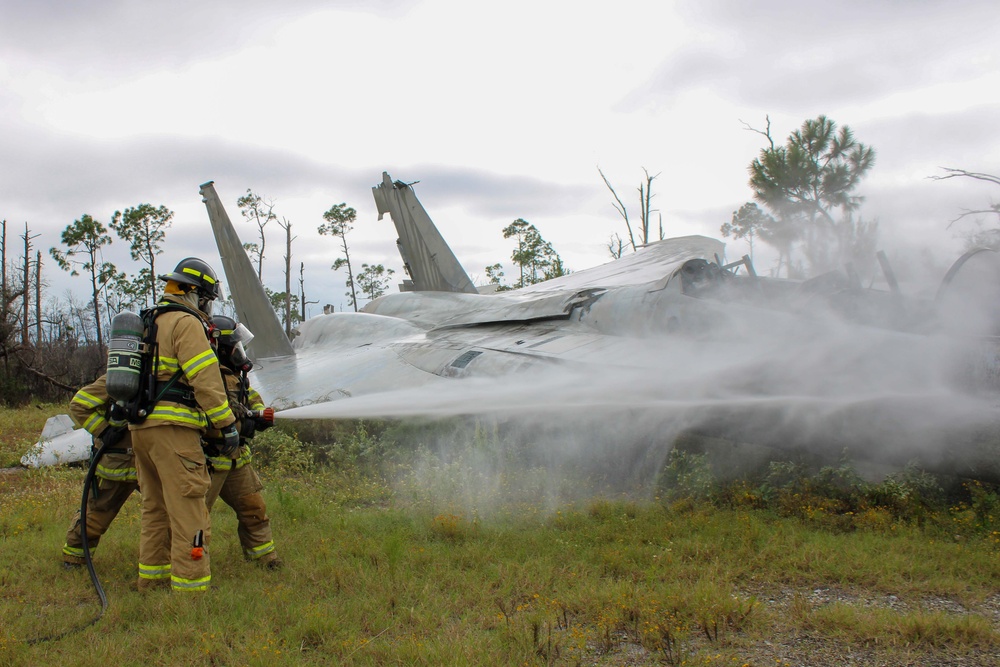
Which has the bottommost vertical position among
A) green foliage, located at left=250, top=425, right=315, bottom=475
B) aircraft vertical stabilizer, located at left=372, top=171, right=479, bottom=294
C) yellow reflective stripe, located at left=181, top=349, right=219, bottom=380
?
green foliage, located at left=250, top=425, right=315, bottom=475

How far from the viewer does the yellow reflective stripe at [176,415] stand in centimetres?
486

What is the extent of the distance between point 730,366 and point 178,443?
185 inches

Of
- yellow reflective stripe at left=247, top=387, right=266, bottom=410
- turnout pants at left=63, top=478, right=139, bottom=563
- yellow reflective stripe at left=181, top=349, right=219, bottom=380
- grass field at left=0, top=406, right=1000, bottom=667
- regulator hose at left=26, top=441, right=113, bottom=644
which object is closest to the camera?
grass field at left=0, top=406, right=1000, bottom=667

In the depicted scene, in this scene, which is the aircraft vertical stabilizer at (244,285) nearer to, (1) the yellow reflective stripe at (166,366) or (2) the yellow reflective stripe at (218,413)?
(1) the yellow reflective stripe at (166,366)

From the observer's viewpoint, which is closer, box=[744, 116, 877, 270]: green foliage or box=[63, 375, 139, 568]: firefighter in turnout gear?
box=[63, 375, 139, 568]: firefighter in turnout gear

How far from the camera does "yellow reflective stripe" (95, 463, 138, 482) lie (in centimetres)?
566

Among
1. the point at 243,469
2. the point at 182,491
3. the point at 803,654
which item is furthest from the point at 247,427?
the point at 803,654

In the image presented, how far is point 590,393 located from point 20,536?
5.60 meters

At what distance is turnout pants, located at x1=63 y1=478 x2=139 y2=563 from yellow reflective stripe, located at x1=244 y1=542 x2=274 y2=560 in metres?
1.12

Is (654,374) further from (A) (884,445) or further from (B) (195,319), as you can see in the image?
(B) (195,319)

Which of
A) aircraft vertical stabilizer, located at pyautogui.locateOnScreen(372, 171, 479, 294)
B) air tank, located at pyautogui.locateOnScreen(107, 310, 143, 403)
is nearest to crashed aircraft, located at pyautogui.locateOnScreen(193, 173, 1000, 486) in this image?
air tank, located at pyautogui.locateOnScreen(107, 310, 143, 403)

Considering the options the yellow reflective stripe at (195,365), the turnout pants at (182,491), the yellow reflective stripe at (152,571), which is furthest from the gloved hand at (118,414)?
the yellow reflective stripe at (152,571)

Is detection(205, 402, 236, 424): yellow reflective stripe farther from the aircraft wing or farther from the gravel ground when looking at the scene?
the aircraft wing

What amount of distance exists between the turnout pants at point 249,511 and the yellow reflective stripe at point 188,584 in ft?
2.50
